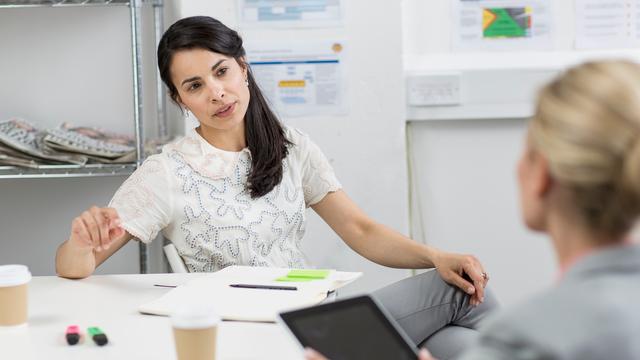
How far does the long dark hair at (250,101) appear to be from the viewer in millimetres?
2020

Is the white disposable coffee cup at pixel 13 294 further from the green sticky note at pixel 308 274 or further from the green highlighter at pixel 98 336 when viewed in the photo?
the green sticky note at pixel 308 274

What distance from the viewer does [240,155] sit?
2.08 metres

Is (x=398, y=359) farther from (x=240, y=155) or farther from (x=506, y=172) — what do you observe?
(x=506, y=172)

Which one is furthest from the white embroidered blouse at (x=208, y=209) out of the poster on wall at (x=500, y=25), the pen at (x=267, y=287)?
the poster on wall at (x=500, y=25)

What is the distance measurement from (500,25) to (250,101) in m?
1.10

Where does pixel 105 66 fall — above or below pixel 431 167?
above

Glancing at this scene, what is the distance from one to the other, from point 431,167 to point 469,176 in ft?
0.41

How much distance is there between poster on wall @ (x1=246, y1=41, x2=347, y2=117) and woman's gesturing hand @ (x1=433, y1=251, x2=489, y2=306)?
42.7 inches

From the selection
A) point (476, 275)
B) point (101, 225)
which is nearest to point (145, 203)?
point (101, 225)

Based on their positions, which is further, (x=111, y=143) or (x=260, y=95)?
(x=111, y=143)

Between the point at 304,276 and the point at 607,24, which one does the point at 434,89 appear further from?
the point at 304,276

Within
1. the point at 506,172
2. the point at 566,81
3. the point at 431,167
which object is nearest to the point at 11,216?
the point at 431,167

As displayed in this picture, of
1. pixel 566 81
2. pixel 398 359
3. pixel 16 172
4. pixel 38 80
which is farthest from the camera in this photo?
pixel 38 80

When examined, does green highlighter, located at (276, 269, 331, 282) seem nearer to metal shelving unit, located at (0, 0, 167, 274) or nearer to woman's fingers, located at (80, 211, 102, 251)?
woman's fingers, located at (80, 211, 102, 251)
